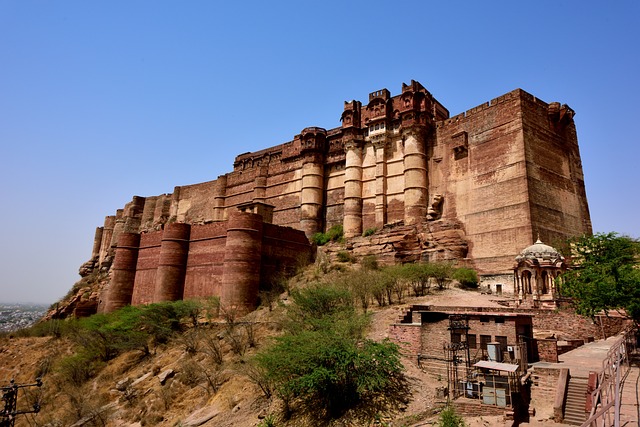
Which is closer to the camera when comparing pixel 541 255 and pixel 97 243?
pixel 541 255

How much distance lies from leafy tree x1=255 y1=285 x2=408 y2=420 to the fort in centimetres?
1097

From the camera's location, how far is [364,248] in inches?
1077

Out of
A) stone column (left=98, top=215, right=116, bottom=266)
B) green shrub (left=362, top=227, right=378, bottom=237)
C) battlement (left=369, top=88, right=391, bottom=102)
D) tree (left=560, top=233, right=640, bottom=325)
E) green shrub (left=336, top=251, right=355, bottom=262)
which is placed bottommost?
tree (left=560, top=233, right=640, bottom=325)

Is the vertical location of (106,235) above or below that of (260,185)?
below

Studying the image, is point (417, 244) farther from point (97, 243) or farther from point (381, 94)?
point (97, 243)

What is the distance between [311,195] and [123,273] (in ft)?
48.6

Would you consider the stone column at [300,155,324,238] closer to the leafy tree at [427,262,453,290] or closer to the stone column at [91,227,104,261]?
the leafy tree at [427,262,453,290]

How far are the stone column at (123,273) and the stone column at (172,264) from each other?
4369mm

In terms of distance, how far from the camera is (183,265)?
90.1ft

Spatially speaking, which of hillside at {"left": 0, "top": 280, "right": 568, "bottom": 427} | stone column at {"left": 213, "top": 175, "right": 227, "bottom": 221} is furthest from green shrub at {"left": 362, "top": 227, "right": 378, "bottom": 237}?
stone column at {"left": 213, "top": 175, "right": 227, "bottom": 221}

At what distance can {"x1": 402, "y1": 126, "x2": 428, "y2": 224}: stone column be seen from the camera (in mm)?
29406

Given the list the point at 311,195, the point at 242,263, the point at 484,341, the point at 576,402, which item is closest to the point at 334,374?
the point at 484,341

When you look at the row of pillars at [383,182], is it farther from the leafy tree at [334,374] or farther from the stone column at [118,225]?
the stone column at [118,225]

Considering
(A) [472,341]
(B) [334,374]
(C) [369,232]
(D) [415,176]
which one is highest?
(D) [415,176]
